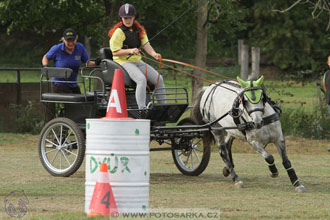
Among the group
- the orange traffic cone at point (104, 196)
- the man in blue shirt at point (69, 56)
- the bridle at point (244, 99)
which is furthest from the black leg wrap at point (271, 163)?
the orange traffic cone at point (104, 196)

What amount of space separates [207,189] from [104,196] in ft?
10.5

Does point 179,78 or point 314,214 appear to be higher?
point 179,78

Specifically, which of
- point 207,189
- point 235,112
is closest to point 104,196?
point 207,189

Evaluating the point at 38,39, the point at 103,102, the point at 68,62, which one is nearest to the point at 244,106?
the point at 103,102

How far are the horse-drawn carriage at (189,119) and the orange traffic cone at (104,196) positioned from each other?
3.46m

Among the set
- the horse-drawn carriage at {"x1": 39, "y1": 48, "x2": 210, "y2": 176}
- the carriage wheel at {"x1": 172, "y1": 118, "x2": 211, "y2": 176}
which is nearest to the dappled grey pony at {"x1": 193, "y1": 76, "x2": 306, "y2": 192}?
the carriage wheel at {"x1": 172, "y1": 118, "x2": 211, "y2": 176}

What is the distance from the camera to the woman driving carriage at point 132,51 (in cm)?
1059

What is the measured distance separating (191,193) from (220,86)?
2345 mm

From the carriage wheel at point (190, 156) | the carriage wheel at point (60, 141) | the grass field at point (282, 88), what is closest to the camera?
the carriage wheel at point (60, 141)

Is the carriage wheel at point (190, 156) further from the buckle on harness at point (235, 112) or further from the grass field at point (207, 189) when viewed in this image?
the buckle on harness at point (235, 112)

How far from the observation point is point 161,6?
20.6m

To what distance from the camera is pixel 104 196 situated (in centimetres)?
710

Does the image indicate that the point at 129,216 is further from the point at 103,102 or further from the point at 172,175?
the point at 172,175

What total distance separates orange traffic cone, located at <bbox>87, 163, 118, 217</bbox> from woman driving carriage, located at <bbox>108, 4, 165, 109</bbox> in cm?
354
